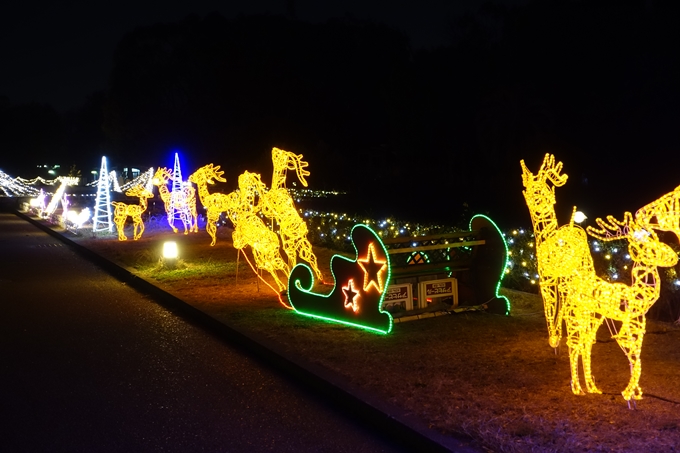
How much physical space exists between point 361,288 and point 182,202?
48.0 ft

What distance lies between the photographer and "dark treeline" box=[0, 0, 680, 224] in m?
21.6

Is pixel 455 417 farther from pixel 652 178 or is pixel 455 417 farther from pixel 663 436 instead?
pixel 652 178

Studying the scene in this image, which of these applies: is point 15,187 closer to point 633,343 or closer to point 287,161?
point 287,161

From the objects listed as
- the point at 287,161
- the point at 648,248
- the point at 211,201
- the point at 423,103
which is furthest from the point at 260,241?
the point at 423,103

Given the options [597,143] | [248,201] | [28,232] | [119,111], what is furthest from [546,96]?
[119,111]

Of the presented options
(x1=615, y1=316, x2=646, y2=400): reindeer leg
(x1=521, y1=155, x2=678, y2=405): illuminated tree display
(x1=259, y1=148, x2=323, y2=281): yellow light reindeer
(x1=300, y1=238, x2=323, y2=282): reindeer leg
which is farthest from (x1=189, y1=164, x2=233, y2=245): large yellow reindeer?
(x1=615, y1=316, x2=646, y2=400): reindeer leg

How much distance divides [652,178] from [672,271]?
14039 mm

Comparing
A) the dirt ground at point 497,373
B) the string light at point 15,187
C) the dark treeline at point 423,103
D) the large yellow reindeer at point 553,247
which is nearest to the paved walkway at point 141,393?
the dirt ground at point 497,373

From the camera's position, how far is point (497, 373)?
640cm

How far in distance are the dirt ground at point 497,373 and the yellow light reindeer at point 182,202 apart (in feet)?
37.8

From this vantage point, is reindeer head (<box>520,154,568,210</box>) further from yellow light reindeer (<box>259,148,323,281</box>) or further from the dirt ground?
yellow light reindeer (<box>259,148,323,281</box>)

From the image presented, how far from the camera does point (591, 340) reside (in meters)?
5.74

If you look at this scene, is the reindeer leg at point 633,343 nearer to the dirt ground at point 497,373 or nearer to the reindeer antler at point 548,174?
the dirt ground at point 497,373

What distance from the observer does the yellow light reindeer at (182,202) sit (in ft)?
71.8
